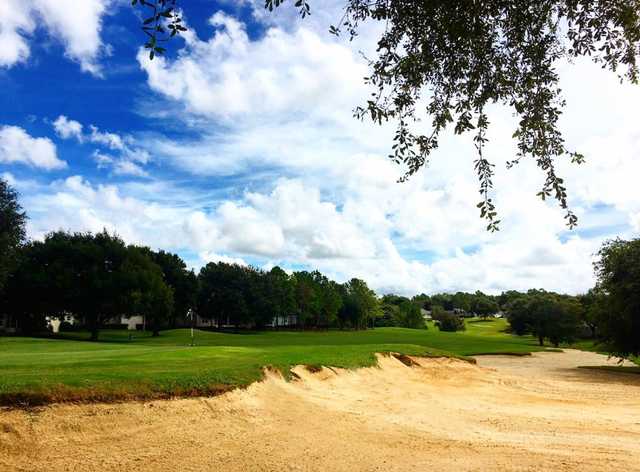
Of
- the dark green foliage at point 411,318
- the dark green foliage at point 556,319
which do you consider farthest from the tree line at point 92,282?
the dark green foliage at point 411,318

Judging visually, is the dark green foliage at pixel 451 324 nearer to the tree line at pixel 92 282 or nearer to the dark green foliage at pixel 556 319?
the dark green foliage at pixel 556 319

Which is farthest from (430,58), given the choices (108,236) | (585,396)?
(108,236)

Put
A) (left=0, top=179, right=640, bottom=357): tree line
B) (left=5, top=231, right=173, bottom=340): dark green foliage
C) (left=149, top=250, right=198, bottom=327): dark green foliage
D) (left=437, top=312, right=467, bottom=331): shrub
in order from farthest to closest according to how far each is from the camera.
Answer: (left=437, top=312, right=467, bottom=331): shrub
(left=149, top=250, right=198, bottom=327): dark green foliage
(left=5, top=231, right=173, bottom=340): dark green foliage
(left=0, top=179, right=640, bottom=357): tree line

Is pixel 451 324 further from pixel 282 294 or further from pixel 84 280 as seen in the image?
pixel 84 280

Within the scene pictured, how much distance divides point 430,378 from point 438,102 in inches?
821

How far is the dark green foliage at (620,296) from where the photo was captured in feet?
112

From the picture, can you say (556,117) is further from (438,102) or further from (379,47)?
(379,47)

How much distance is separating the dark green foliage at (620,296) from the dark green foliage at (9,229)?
45.6 meters

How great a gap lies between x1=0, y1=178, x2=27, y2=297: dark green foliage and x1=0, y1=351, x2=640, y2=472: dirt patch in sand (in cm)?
3560

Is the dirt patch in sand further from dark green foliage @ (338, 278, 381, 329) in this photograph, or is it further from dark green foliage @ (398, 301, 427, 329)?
dark green foliage @ (398, 301, 427, 329)

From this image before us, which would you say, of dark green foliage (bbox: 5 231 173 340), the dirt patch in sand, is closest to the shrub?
dark green foliage (bbox: 5 231 173 340)

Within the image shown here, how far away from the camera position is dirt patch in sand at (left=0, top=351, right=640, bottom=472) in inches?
380

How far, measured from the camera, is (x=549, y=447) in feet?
37.5

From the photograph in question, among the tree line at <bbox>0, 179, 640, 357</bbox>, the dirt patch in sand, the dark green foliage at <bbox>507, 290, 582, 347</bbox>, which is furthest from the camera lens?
the dark green foliage at <bbox>507, 290, 582, 347</bbox>
